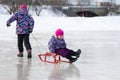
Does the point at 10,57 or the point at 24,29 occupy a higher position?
the point at 24,29

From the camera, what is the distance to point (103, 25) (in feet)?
89.8

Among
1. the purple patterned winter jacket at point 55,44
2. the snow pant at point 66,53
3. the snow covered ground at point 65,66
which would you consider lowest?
the snow covered ground at point 65,66

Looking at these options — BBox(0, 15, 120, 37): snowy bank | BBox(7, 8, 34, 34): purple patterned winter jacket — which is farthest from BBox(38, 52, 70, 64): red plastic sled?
BBox(0, 15, 120, 37): snowy bank

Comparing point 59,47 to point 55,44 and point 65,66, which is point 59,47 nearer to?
point 55,44

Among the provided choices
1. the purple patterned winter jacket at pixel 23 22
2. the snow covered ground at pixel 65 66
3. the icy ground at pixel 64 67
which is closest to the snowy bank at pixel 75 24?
the snow covered ground at pixel 65 66

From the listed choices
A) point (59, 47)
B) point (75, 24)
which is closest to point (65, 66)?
point (59, 47)

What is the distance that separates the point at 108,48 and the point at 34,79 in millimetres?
6229

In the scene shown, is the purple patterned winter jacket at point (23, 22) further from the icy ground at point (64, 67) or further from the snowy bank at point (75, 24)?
the snowy bank at point (75, 24)

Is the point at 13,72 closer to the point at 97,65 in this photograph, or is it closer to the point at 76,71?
the point at 76,71

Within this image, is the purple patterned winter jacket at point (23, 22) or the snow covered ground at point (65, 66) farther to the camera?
the purple patterned winter jacket at point (23, 22)

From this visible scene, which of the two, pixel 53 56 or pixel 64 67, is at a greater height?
pixel 53 56

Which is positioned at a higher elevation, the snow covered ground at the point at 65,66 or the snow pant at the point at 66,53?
the snow pant at the point at 66,53

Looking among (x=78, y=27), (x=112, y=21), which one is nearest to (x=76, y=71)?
(x=78, y=27)

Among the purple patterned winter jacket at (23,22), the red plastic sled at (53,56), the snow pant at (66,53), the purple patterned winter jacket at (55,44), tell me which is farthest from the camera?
the purple patterned winter jacket at (23,22)
